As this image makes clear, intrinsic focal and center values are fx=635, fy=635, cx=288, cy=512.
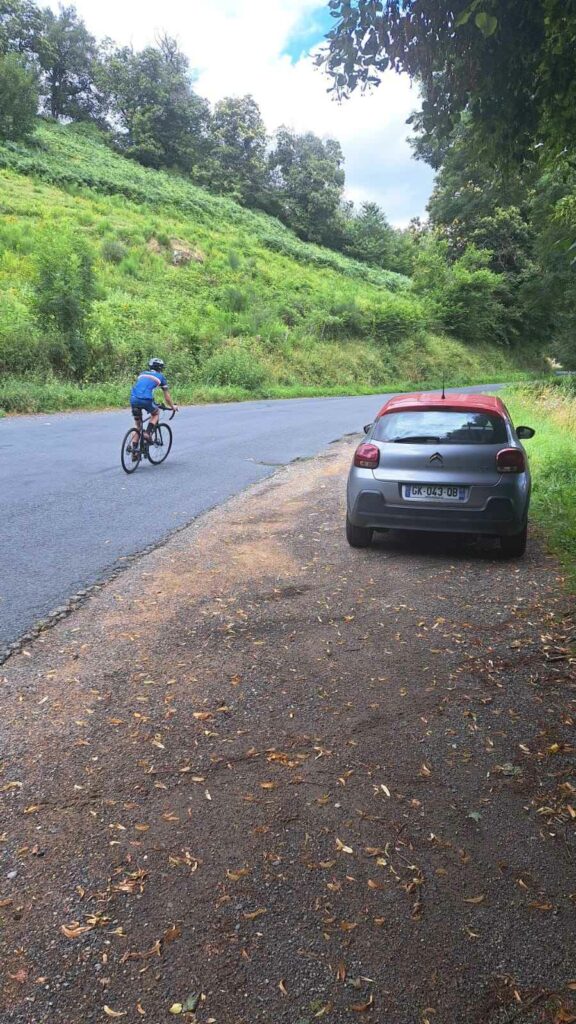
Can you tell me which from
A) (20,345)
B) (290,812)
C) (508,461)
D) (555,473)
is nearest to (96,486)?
(508,461)

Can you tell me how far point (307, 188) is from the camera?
69438mm

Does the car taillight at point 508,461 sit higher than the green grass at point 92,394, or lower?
lower

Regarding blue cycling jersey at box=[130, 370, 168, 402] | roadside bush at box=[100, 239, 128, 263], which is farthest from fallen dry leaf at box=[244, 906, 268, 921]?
roadside bush at box=[100, 239, 128, 263]

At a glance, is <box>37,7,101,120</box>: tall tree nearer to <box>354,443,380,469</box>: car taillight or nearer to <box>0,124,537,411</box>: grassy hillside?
<box>0,124,537,411</box>: grassy hillside

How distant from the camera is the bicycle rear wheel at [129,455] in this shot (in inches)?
399

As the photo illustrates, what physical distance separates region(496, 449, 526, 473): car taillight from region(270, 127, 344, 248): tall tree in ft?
221

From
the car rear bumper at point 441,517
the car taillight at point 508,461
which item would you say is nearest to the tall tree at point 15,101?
the car rear bumper at point 441,517

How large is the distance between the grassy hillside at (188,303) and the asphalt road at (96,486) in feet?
15.7

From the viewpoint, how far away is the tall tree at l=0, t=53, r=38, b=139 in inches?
1842

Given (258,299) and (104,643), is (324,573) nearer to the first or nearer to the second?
(104,643)

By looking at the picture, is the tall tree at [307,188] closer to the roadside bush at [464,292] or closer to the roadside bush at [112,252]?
the roadside bush at [464,292]

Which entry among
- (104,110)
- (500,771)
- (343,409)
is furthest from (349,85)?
(104,110)

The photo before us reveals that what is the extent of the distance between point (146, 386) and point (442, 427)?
20.1 ft

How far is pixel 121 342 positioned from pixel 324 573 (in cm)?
1998
